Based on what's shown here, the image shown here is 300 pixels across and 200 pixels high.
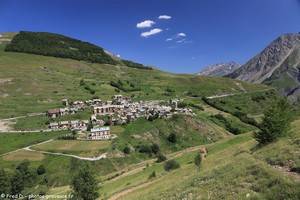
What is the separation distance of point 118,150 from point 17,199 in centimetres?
4615

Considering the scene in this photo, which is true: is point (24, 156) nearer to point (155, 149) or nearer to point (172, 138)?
point (155, 149)

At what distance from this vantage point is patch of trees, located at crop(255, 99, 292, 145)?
5772 centimetres

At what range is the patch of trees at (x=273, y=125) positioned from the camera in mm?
57719

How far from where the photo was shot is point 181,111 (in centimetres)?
19025

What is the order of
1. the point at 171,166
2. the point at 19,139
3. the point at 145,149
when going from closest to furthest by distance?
1. the point at 171,166
2. the point at 145,149
3. the point at 19,139

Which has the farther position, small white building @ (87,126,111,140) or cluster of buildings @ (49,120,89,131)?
cluster of buildings @ (49,120,89,131)

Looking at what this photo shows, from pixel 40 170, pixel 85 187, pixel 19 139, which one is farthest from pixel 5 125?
pixel 85 187

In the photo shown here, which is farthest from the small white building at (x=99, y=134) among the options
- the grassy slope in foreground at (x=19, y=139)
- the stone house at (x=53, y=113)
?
the stone house at (x=53, y=113)

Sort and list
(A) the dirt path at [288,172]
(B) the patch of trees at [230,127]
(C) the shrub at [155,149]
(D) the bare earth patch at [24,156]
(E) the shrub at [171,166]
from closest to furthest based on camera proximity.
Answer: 1. (A) the dirt path at [288,172]
2. (E) the shrub at [171,166]
3. (D) the bare earth patch at [24,156]
4. (C) the shrub at [155,149]
5. (B) the patch of trees at [230,127]

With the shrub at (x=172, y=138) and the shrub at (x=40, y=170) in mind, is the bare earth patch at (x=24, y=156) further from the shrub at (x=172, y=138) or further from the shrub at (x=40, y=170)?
the shrub at (x=172, y=138)

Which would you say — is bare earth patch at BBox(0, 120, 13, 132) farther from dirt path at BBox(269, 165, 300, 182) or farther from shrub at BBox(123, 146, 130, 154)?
dirt path at BBox(269, 165, 300, 182)

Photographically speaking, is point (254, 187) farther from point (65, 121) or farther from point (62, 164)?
point (65, 121)

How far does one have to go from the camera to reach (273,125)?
5891cm

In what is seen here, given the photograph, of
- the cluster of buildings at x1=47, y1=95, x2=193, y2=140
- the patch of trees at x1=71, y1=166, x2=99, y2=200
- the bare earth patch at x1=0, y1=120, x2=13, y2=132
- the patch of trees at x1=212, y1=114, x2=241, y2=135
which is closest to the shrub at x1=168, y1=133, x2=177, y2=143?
the cluster of buildings at x1=47, y1=95, x2=193, y2=140
